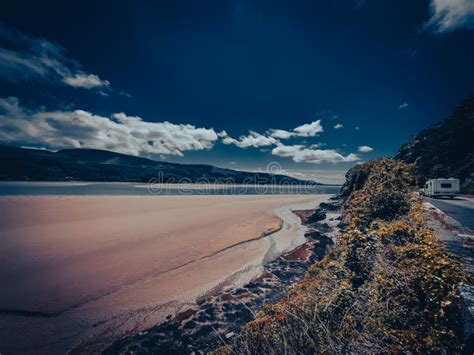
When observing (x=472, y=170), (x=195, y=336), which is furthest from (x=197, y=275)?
(x=472, y=170)

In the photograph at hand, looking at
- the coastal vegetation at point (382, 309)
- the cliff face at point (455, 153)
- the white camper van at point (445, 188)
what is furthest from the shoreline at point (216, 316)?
the cliff face at point (455, 153)

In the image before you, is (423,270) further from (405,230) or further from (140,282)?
(140,282)

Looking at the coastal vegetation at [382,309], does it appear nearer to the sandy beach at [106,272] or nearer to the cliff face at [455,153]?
the sandy beach at [106,272]

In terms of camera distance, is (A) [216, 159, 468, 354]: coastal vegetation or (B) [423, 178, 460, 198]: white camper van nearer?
(A) [216, 159, 468, 354]: coastal vegetation

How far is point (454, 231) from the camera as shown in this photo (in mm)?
6953

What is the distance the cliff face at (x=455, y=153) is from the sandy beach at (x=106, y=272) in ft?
75.5

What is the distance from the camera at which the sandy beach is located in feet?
23.5

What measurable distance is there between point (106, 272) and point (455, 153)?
1624 inches

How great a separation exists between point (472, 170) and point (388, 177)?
2472 centimetres

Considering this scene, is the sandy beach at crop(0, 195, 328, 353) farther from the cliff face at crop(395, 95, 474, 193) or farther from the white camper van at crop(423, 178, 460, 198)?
the cliff face at crop(395, 95, 474, 193)

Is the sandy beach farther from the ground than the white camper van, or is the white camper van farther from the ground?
the white camper van

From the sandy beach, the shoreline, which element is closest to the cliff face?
the sandy beach

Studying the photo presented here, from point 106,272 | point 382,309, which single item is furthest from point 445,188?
point 106,272

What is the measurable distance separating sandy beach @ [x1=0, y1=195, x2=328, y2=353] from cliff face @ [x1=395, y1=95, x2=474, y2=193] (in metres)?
23.0
